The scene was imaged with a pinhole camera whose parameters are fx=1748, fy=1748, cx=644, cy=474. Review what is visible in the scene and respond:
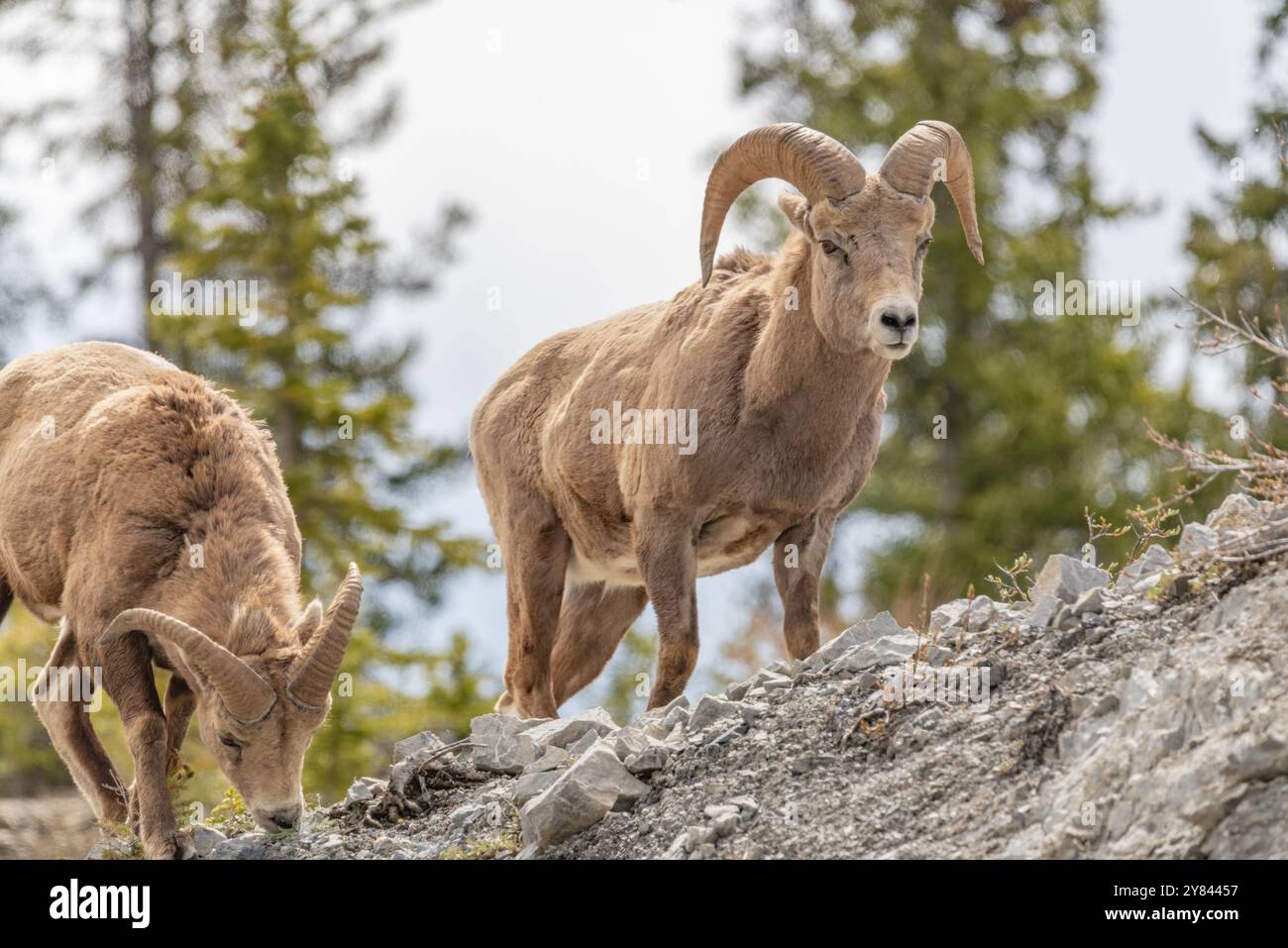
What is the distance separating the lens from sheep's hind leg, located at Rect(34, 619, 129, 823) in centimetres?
923

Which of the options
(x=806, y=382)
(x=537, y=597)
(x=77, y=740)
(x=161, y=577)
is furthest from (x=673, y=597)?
(x=77, y=740)

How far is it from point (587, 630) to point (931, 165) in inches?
147

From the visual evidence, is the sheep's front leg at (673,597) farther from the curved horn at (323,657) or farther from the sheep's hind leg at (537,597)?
the curved horn at (323,657)

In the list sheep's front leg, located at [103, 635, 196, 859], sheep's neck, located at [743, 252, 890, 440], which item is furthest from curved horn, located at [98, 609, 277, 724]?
sheep's neck, located at [743, 252, 890, 440]

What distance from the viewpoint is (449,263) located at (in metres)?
30.6

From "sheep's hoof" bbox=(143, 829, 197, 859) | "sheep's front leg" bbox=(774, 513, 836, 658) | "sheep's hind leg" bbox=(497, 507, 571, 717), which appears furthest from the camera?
"sheep's hind leg" bbox=(497, 507, 571, 717)

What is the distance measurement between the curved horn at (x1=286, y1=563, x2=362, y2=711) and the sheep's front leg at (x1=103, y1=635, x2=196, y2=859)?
2.85ft

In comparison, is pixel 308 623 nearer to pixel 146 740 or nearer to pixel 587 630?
pixel 146 740

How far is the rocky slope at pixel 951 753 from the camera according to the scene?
235 inches

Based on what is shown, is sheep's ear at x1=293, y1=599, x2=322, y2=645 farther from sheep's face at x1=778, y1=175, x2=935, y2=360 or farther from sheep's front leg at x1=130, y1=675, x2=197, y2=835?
sheep's face at x1=778, y1=175, x2=935, y2=360

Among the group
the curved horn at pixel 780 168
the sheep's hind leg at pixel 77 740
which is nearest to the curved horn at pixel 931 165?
the curved horn at pixel 780 168

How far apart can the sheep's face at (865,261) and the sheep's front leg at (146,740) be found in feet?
12.5

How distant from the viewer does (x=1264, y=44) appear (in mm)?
23266
